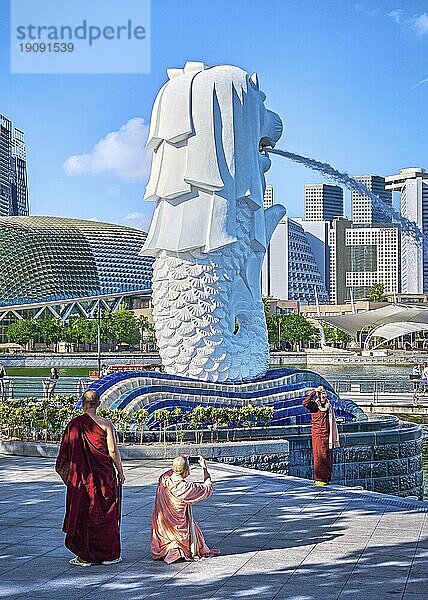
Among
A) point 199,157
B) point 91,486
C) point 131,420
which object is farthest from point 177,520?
point 199,157

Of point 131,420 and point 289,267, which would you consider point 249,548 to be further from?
point 289,267

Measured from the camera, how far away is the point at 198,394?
738 inches

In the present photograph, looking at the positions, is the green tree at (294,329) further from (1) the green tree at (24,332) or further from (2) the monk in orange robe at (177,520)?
(2) the monk in orange robe at (177,520)

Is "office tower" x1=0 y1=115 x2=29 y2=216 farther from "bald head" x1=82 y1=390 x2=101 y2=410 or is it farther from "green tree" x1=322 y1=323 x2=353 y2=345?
"bald head" x1=82 y1=390 x2=101 y2=410

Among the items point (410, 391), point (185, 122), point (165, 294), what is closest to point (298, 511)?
point (165, 294)

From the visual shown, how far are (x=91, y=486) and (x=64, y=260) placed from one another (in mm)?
98986

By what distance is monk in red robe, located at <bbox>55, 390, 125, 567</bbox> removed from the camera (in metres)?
8.16

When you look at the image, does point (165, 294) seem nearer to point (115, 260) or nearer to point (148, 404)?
point (148, 404)

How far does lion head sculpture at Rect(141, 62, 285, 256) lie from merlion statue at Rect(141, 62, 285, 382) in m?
0.02

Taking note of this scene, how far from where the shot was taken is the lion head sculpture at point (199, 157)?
20.2m

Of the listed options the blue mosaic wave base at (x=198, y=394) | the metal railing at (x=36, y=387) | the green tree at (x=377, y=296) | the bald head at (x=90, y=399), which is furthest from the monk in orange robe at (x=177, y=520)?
the green tree at (x=377, y=296)

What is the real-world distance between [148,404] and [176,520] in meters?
9.52

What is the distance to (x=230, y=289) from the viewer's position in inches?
814

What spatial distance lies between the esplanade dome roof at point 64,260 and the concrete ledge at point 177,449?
8414cm
